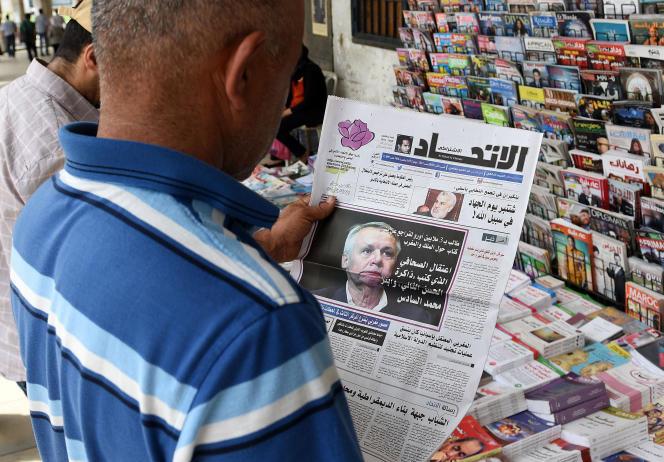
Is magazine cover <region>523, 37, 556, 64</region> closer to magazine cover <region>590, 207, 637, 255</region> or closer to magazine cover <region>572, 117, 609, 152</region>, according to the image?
magazine cover <region>572, 117, 609, 152</region>

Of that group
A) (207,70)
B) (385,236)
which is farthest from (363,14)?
(207,70)

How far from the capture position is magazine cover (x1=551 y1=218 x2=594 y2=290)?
2.38 m

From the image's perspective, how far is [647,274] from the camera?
2176 mm

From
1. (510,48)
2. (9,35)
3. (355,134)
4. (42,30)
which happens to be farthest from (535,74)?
(42,30)

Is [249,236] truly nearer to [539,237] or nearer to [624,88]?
[624,88]

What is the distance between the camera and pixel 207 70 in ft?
2.18

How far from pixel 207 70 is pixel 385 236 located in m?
0.57

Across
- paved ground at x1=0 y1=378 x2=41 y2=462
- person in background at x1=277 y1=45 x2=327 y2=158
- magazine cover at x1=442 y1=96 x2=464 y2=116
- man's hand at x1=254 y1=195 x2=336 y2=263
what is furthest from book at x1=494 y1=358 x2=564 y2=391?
person in background at x1=277 y1=45 x2=327 y2=158

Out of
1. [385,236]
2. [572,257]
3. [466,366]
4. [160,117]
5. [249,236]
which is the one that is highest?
[160,117]

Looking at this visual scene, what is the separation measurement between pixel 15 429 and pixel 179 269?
2.66m

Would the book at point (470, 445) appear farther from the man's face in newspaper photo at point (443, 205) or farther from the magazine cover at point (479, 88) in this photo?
the magazine cover at point (479, 88)

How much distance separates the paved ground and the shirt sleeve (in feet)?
8.08

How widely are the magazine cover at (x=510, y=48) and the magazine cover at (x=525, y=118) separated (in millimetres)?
200

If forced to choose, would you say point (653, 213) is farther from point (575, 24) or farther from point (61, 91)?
point (61, 91)
